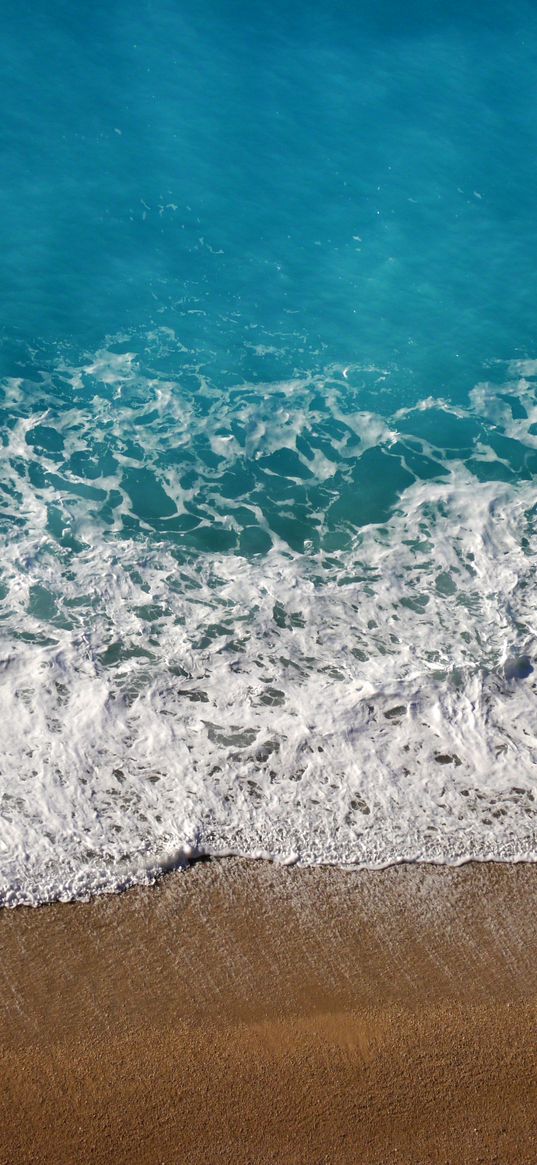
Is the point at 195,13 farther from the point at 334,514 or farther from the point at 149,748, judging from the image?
the point at 149,748

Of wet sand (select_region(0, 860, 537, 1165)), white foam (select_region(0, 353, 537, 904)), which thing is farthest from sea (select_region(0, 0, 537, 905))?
wet sand (select_region(0, 860, 537, 1165))

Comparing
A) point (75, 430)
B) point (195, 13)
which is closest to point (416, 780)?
point (75, 430)

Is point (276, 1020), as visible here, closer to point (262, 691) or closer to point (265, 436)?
point (262, 691)

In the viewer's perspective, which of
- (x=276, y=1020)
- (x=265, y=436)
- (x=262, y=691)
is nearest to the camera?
(x=276, y=1020)

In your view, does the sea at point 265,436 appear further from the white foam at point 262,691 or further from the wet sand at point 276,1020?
the wet sand at point 276,1020

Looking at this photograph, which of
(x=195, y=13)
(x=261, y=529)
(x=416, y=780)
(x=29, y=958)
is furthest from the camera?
(x=195, y=13)

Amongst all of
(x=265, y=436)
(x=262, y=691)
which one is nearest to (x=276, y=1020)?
(x=262, y=691)
